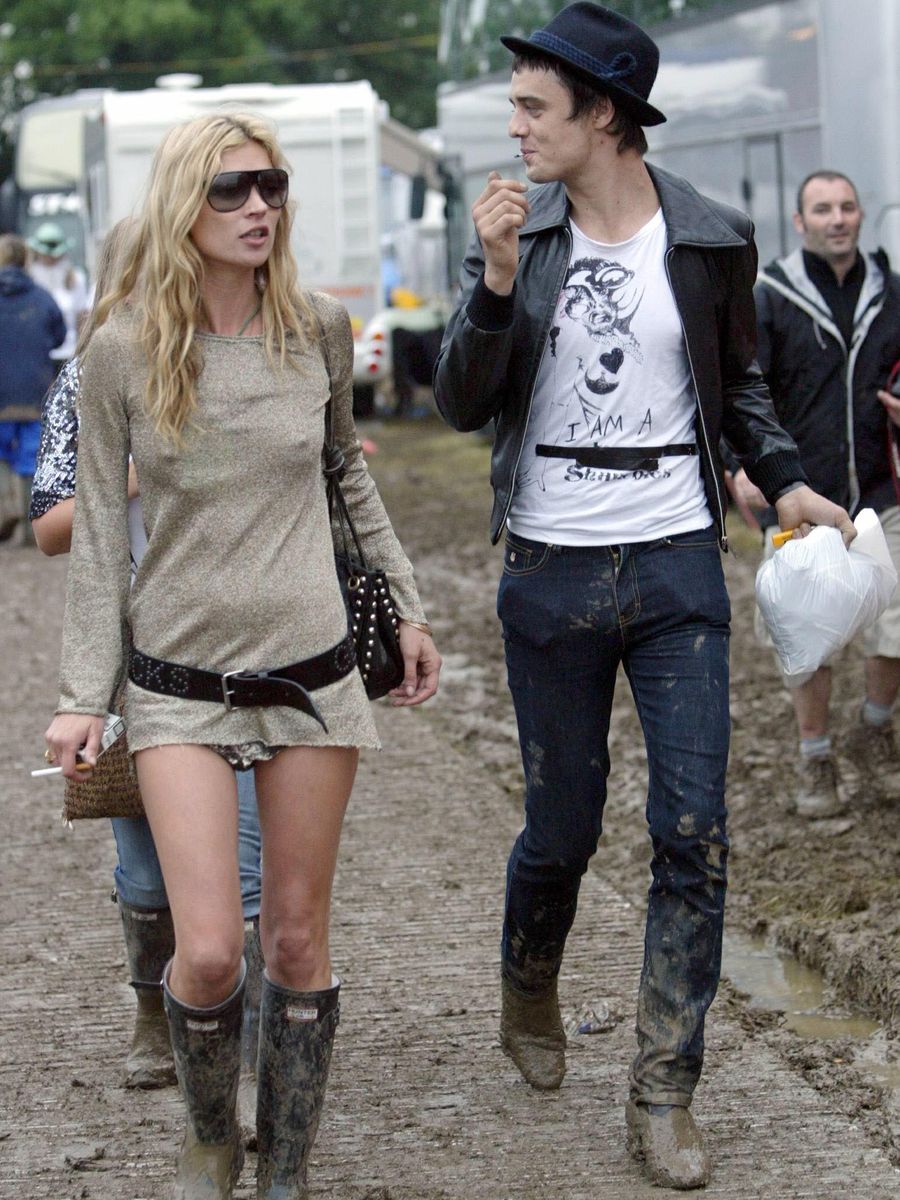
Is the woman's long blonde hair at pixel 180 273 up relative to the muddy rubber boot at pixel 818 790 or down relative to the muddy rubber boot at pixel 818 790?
up

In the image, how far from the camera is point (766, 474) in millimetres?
3955

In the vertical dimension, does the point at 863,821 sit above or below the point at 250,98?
below

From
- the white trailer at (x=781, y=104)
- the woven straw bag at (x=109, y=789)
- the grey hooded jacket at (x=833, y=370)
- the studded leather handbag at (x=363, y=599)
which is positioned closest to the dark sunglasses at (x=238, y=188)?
the studded leather handbag at (x=363, y=599)

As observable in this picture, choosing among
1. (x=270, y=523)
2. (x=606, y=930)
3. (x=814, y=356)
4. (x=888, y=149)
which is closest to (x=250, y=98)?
(x=888, y=149)

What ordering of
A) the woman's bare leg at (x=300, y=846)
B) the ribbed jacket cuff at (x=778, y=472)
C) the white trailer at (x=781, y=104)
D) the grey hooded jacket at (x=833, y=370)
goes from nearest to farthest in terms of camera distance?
the woman's bare leg at (x=300, y=846) < the ribbed jacket cuff at (x=778, y=472) < the grey hooded jacket at (x=833, y=370) < the white trailer at (x=781, y=104)

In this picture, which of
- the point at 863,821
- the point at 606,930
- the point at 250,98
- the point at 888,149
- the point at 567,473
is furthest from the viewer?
the point at 250,98

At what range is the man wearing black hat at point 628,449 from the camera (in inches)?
144

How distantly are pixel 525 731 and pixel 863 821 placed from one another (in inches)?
101

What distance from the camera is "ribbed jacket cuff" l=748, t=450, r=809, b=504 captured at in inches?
155

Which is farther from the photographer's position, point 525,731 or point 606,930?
point 606,930

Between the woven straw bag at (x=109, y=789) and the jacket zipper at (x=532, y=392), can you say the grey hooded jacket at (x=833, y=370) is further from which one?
the woven straw bag at (x=109, y=789)

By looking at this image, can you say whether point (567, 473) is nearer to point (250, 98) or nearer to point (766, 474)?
point (766, 474)

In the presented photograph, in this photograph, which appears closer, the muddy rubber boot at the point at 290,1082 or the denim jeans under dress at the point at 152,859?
the muddy rubber boot at the point at 290,1082

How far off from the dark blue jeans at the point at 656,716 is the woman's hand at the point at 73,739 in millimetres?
948
